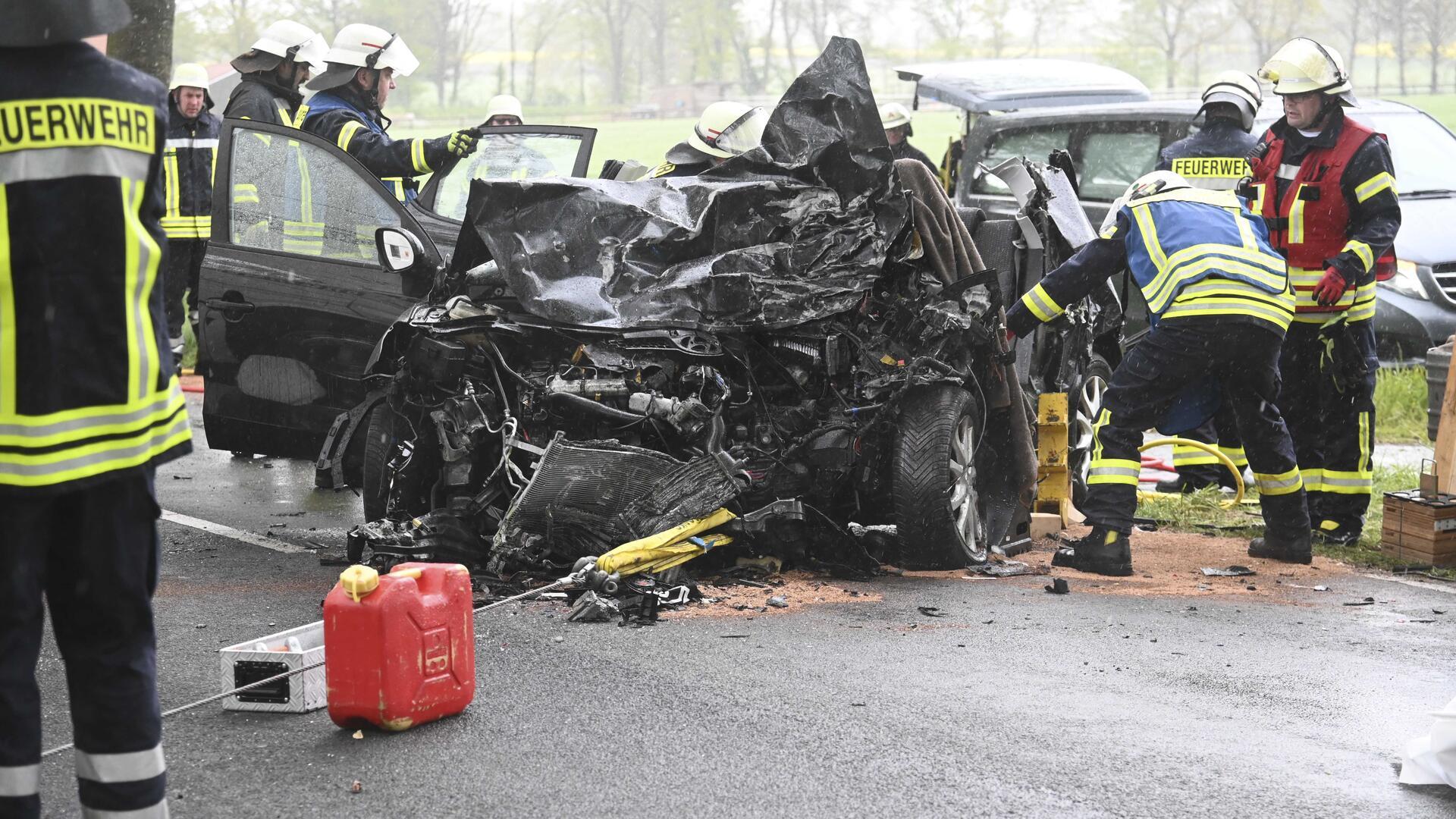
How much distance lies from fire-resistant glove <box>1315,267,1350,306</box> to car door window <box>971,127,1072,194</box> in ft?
17.0

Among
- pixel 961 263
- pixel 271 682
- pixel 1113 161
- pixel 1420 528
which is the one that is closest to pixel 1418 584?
pixel 1420 528

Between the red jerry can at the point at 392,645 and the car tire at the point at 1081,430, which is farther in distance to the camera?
the car tire at the point at 1081,430

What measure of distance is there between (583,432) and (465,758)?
7.02 feet

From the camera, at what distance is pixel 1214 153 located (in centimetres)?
877

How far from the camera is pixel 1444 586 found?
6527 mm

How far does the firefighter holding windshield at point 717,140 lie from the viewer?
24.1ft

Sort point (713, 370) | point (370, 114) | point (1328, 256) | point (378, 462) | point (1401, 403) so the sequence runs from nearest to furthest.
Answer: point (713, 370)
point (378, 462)
point (1328, 256)
point (370, 114)
point (1401, 403)

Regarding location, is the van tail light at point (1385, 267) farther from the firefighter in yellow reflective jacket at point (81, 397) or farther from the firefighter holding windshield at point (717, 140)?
the firefighter in yellow reflective jacket at point (81, 397)

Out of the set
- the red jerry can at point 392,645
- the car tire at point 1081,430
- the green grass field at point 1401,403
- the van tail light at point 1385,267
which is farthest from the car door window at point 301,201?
the green grass field at point 1401,403

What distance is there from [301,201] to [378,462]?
4.87 feet

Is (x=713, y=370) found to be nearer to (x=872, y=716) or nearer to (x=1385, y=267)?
(x=872, y=716)

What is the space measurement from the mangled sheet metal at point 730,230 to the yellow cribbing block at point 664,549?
2.59 feet

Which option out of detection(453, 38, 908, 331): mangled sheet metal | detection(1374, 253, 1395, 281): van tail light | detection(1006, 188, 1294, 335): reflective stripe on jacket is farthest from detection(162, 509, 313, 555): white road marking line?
detection(1374, 253, 1395, 281): van tail light

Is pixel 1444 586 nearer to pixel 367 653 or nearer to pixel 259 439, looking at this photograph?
pixel 367 653
